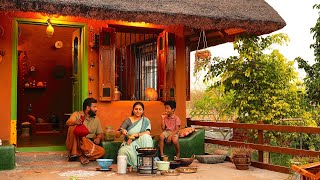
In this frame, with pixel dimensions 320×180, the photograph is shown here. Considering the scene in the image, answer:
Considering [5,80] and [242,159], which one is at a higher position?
[5,80]

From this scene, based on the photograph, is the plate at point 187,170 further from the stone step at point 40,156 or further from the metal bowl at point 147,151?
the stone step at point 40,156

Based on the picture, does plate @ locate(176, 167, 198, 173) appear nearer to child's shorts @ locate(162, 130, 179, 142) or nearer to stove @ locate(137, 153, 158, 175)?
stove @ locate(137, 153, 158, 175)

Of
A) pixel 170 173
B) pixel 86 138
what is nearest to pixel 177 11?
pixel 86 138

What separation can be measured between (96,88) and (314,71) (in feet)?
21.8

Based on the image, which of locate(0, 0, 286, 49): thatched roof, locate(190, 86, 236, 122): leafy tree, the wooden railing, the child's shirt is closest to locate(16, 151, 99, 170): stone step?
the child's shirt

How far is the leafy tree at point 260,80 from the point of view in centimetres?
922

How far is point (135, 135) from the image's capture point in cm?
683

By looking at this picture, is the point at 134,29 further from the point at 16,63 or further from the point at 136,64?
the point at 16,63

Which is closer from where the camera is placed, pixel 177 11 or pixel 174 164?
pixel 174 164

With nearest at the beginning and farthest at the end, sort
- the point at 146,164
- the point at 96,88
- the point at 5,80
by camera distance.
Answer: the point at 146,164
the point at 5,80
the point at 96,88

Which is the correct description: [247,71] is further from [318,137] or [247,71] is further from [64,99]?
[64,99]

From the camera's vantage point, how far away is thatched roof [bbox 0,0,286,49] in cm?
652

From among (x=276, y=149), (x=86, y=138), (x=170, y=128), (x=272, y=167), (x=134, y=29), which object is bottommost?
(x=272, y=167)

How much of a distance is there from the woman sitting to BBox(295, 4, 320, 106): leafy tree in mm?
6379
